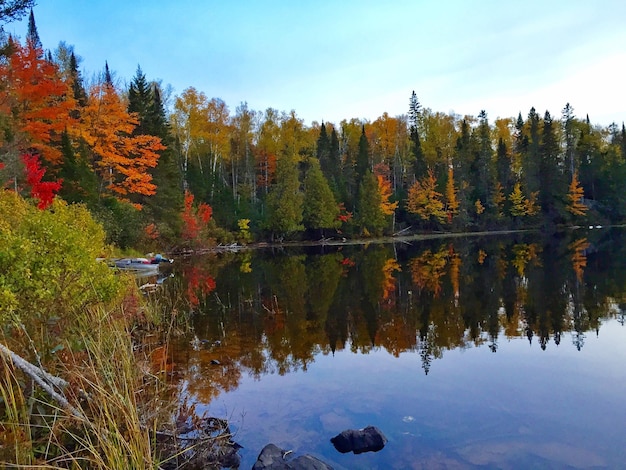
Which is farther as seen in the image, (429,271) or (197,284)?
(429,271)

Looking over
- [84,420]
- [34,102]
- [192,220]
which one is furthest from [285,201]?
[84,420]

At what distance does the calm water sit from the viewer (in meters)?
6.32

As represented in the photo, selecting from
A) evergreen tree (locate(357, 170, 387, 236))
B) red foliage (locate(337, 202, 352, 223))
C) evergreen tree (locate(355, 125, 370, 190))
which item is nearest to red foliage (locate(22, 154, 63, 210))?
red foliage (locate(337, 202, 352, 223))

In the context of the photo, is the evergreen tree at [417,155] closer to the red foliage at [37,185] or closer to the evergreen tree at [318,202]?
the evergreen tree at [318,202]

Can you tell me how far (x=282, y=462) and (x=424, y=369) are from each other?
4577 mm

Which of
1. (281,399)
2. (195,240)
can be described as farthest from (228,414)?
(195,240)

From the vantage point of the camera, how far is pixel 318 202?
4506cm

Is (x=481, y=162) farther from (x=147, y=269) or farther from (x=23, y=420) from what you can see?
(x=23, y=420)

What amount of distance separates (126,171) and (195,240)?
10118 mm

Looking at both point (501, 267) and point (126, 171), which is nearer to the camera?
point (501, 267)

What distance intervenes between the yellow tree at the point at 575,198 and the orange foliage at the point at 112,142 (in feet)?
157

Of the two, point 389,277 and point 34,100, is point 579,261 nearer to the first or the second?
point 389,277

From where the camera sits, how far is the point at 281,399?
7.87m

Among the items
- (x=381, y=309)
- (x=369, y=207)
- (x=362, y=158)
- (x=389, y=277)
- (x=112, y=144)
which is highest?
(x=362, y=158)
